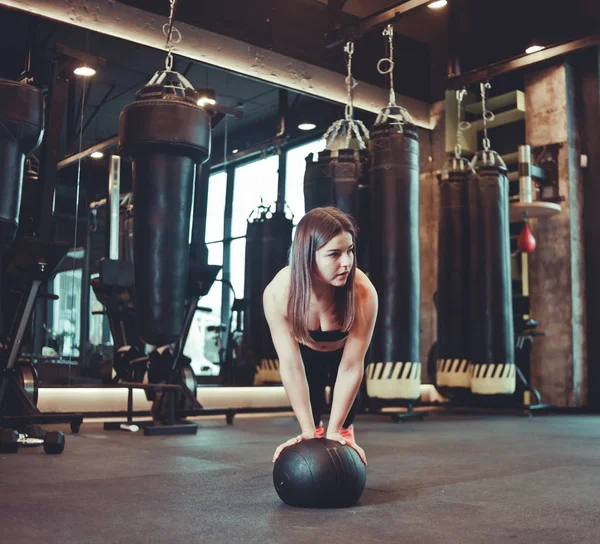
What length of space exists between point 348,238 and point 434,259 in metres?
5.83

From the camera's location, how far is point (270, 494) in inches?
93.3

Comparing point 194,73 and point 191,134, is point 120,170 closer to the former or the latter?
point 194,73

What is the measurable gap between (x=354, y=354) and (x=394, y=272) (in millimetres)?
2395

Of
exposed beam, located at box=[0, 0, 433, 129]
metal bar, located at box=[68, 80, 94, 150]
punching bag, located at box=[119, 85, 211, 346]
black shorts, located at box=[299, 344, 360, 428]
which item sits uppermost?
exposed beam, located at box=[0, 0, 433, 129]

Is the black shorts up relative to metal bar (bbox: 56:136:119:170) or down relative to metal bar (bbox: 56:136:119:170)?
down

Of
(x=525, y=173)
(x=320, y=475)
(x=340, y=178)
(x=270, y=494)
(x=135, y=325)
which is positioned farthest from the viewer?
(x=525, y=173)

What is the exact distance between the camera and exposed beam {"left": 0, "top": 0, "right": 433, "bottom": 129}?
18.0ft

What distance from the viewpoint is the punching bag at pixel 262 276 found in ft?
21.6

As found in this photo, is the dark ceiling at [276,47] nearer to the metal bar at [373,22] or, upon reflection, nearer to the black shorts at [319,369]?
the metal bar at [373,22]

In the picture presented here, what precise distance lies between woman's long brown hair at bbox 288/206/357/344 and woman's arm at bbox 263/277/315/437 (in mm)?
34

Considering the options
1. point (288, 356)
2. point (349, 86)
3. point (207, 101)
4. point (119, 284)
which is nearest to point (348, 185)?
point (349, 86)

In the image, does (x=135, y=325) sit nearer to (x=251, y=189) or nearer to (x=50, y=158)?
(x=50, y=158)

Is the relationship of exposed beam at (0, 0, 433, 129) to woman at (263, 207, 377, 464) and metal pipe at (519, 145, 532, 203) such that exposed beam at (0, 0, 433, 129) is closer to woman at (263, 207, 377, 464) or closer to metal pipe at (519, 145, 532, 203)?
metal pipe at (519, 145, 532, 203)

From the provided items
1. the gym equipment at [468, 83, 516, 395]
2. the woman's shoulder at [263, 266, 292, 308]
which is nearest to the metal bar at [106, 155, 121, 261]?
the gym equipment at [468, 83, 516, 395]
